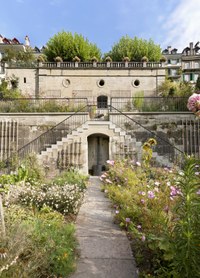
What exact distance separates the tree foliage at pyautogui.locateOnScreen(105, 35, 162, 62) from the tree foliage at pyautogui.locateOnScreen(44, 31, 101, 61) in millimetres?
3467

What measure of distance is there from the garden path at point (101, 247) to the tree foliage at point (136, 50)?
25.2 m

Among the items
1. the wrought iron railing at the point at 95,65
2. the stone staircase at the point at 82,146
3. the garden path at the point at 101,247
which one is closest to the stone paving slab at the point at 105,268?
the garden path at the point at 101,247

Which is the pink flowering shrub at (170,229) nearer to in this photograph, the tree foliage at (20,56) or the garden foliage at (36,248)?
the garden foliage at (36,248)

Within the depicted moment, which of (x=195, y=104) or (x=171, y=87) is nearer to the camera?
(x=195, y=104)

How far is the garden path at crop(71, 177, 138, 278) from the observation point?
9.92ft

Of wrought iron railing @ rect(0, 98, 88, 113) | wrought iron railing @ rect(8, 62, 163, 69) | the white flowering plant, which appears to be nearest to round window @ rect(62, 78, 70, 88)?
wrought iron railing @ rect(8, 62, 163, 69)

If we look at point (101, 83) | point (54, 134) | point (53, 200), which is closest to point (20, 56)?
point (101, 83)

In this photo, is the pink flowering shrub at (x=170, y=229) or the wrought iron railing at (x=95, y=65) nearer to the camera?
the pink flowering shrub at (x=170, y=229)

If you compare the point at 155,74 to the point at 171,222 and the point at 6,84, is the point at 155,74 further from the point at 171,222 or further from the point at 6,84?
the point at 171,222

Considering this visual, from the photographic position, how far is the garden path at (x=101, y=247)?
3025 mm

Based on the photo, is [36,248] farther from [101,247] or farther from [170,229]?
[170,229]

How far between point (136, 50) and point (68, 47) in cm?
778

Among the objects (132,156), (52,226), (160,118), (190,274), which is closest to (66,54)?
(160,118)

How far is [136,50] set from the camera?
28.2m
